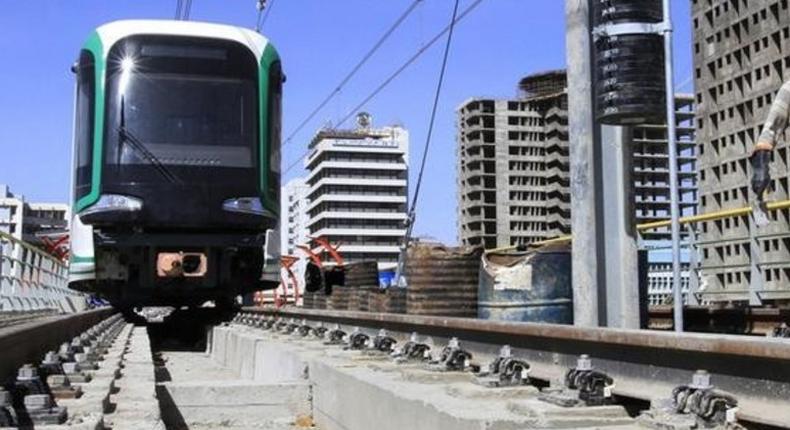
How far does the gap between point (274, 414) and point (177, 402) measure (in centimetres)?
67

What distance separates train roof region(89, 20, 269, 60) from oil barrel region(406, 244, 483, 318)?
4.45m

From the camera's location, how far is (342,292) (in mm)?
13977

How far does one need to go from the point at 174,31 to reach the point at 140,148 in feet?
5.16

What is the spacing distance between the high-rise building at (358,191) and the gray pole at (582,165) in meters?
95.5

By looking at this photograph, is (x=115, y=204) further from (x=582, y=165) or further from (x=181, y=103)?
(x=582, y=165)

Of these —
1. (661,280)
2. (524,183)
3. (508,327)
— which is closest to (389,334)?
(508,327)

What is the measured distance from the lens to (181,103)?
11391mm

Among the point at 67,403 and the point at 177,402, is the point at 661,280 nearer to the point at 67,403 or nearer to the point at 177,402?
the point at 177,402

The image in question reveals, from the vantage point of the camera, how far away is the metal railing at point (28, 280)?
44.8 ft

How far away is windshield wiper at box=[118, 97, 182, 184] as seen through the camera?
11117 mm

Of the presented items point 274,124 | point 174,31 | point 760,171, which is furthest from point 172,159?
point 760,171

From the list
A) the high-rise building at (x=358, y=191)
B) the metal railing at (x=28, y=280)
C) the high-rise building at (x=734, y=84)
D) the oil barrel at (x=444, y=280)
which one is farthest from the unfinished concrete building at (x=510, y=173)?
the oil barrel at (x=444, y=280)

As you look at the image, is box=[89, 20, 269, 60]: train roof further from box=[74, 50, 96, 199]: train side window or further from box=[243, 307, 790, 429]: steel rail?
box=[243, 307, 790, 429]: steel rail

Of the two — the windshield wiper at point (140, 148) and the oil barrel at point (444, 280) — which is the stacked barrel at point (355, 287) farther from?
the oil barrel at point (444, 280)
